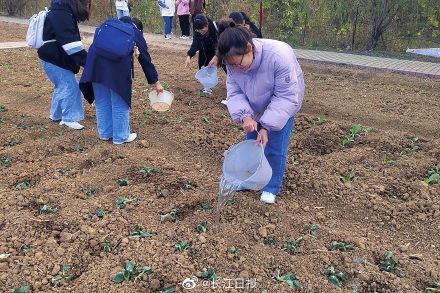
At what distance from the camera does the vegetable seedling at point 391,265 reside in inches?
108

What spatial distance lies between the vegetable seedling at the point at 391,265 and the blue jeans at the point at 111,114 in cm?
269

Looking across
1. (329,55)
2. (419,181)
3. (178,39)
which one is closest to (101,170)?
(419,181)

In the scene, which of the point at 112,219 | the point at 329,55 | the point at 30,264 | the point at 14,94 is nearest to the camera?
the point at 30,264

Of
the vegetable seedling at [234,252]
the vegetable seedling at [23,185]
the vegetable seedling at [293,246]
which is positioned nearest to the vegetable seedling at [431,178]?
the vegetable seedling at [293,246]

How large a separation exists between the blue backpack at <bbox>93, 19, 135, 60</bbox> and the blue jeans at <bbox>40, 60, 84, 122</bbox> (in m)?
0.83

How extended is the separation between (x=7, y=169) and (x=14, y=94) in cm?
258

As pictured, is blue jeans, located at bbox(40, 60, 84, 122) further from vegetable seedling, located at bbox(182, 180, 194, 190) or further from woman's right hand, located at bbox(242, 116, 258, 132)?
woman's right hand, located at bbox(242, 116, 258, 132)

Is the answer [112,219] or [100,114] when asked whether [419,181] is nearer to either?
[112,219]

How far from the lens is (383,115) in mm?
5395

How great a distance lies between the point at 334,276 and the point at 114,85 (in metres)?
2.57

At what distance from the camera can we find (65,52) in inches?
176

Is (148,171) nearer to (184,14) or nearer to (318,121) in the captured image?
(318,121)

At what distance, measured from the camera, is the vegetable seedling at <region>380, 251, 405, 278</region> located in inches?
108

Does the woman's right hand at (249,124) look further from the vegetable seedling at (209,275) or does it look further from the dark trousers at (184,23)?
the dark trousers at (184,23)
